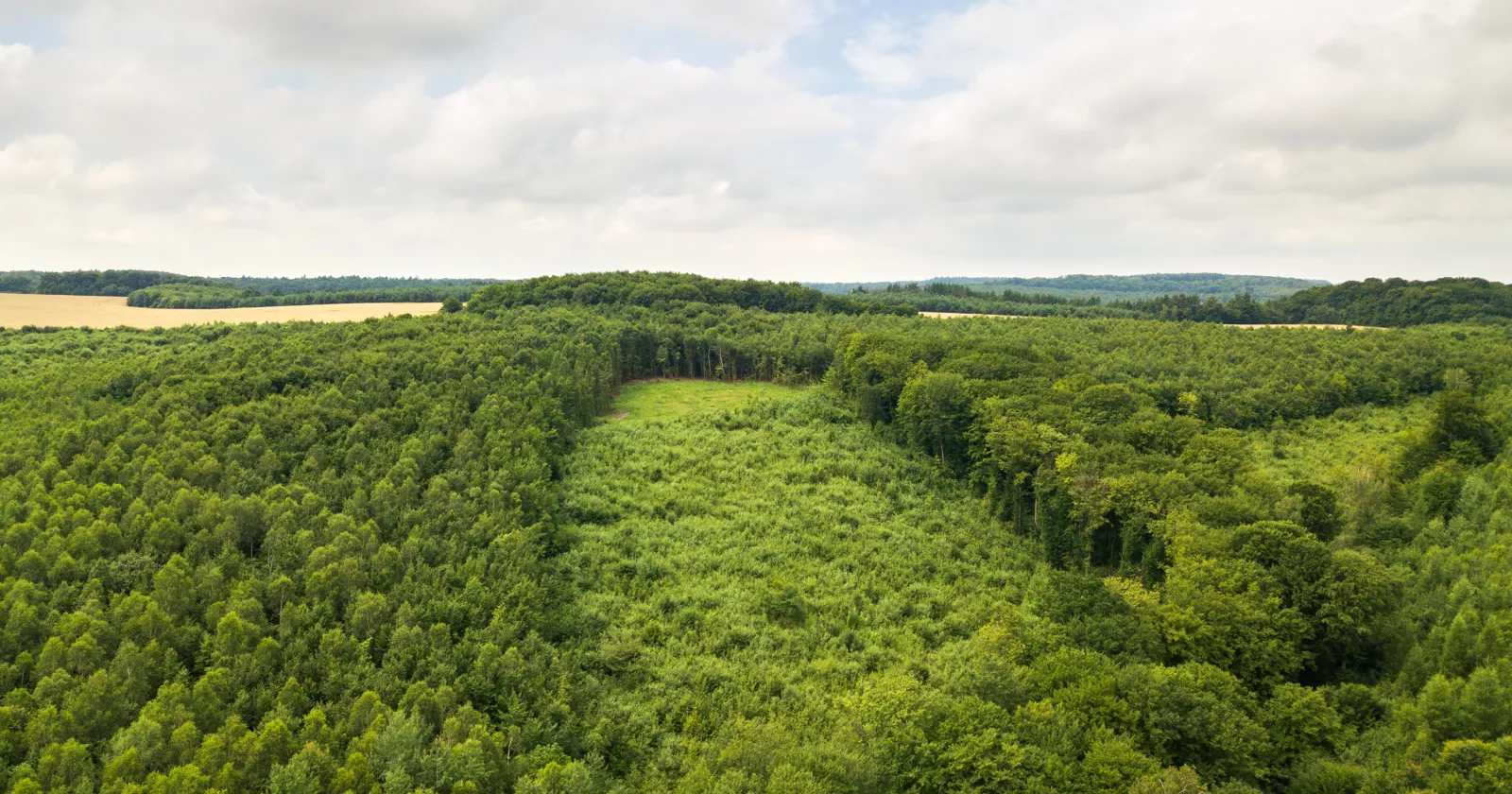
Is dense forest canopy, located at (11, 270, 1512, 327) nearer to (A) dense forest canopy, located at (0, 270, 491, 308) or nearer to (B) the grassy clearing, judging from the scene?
(A) dense forest canopy, located at (0, 270, 491, 308)

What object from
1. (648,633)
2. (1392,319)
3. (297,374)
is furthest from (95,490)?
(1392,319)

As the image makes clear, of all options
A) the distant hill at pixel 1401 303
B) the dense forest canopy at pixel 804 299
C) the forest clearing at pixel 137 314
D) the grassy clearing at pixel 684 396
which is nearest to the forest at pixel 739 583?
the grassy clearing at pixel 684 396

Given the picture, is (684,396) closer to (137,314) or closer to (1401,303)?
(137,314)

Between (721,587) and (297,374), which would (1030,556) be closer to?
(721,587)

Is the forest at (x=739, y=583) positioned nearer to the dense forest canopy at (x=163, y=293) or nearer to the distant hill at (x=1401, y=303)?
the distant hill at (x=1401, y=303)

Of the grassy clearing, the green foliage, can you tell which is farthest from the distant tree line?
the grassy clearing
